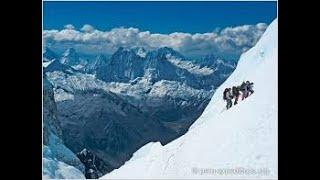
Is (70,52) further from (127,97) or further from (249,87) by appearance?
(249,87)

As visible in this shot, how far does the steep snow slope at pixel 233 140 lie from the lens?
60.2 feet

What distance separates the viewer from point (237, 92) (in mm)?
18906

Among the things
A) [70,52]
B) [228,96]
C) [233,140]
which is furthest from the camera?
[70,52]

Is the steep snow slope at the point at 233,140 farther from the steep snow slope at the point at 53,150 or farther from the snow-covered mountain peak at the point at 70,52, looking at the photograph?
the snow-covered mountain peak at the point at 70,52

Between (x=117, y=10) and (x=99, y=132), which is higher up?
(x=117, y=10)

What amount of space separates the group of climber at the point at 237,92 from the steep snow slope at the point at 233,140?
0.08 metres

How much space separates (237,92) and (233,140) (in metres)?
0.89

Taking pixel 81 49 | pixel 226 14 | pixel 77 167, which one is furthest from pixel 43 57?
pixel 226 14

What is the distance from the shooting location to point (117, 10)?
1862cm

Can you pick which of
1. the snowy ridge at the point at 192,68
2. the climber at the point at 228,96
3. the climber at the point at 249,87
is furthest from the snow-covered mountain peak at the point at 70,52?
the climber at the point at 249,87

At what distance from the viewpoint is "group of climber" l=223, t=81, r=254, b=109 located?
18891 mm

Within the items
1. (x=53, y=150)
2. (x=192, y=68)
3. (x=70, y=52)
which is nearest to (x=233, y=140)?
(x=192, y=68)

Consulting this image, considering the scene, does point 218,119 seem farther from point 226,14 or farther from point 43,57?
point 43,57
